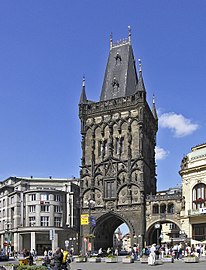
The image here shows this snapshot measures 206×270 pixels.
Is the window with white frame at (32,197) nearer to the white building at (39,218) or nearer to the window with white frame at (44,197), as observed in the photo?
the white building at (39,218)

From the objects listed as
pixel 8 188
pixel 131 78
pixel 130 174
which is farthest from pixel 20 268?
pixel 8 188

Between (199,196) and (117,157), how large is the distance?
22484mm

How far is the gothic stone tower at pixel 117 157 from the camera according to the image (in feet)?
281

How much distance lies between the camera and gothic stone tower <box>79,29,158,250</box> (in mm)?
85688

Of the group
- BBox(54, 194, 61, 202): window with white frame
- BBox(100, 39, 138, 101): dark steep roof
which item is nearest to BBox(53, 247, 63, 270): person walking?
BBox(100, 39, 138, 101): dark steep roof

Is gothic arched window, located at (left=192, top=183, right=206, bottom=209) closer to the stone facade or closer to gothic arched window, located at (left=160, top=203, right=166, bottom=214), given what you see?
the stone facade

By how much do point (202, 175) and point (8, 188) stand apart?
58802mm

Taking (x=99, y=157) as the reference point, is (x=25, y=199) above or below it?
below

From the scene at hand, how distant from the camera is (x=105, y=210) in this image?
87.6 m

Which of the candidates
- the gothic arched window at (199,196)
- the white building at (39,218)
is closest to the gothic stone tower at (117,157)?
the white building at (39,218)

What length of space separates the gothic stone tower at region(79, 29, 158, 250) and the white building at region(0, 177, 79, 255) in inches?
578

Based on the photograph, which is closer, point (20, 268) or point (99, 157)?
point (20, 268)

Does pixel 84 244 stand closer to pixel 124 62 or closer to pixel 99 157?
pixel 99 157

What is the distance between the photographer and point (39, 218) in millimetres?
102812
